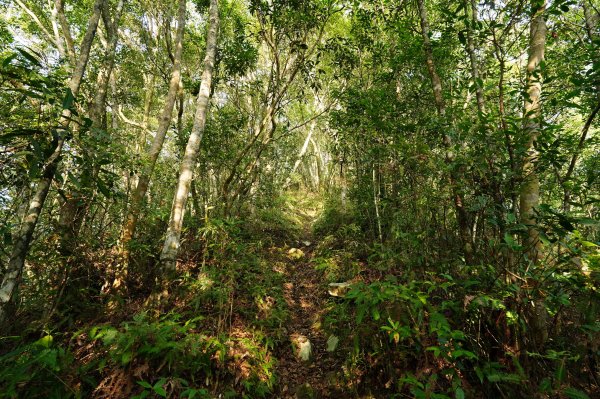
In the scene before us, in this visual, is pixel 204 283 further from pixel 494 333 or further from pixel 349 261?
pixel 494 333

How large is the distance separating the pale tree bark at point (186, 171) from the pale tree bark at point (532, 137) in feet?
17.5

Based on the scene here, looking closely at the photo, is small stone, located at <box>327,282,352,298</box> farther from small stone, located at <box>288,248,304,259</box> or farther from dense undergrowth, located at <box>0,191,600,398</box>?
small stone, located at <box>288,248,304,259</box>

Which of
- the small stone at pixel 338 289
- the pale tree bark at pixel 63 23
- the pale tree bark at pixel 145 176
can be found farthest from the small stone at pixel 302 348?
the pale tree bark at pixel 63 23

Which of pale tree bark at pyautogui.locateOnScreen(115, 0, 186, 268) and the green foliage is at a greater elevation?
pale tree bark at pyautogui.locateOnScreen(115, 0, 186, 268)

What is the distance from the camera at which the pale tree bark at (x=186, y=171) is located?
5492 millimetres

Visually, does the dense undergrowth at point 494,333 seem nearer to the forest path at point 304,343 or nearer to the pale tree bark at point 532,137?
the pale tree bark at point 532,137

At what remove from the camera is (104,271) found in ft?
17.6

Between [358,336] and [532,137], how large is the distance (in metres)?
3.35

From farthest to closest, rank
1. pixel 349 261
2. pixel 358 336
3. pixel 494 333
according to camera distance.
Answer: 1. pixel 349 261
2. pixel 358 336
3. pixel 494 333

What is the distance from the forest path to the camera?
423cm

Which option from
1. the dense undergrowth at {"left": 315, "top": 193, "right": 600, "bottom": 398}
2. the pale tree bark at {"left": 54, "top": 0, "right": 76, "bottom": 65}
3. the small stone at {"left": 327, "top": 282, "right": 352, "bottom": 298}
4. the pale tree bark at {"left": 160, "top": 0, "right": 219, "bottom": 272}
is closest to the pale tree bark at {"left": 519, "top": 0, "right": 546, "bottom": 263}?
the dense undergrowth at {"left": 315, "top": 193, "right": 600, "bottom": 398}

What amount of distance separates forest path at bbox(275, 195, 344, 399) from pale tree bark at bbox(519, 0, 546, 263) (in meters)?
3.13

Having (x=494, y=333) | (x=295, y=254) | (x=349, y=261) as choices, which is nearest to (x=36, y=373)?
(x=494, y=333)

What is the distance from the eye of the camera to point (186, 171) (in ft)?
18.9
